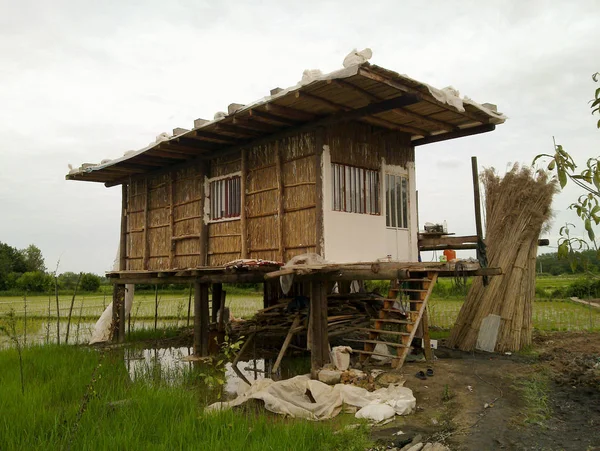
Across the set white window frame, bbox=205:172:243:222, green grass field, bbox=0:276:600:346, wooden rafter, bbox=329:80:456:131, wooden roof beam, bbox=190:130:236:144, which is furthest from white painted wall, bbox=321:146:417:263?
wooden roof beam, bbox=190:130:236:144

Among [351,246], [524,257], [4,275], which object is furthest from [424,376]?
[4,275]

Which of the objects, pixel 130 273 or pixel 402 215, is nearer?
pixel 402 215

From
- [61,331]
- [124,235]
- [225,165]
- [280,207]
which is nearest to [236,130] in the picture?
[225,165]

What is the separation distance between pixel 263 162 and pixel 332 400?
4061 millimetres

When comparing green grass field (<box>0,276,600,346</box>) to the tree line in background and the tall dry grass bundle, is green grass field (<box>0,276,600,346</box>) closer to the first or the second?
the tall dry grass bundle

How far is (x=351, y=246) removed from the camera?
7.53 meters

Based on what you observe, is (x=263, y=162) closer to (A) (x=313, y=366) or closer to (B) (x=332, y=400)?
(A) (x=313, y=366)

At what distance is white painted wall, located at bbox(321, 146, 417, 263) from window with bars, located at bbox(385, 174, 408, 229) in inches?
3.4

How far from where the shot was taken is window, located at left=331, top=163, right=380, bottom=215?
295 inches

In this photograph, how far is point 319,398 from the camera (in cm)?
563

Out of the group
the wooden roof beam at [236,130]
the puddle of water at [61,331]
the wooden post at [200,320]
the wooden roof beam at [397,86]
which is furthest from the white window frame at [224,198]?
the puddle of water at [61,331]

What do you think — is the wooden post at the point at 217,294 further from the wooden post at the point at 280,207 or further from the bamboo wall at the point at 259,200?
the wooden post at the point at 280,207

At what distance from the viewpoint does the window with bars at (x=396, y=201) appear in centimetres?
835

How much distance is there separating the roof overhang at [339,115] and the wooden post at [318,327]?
2340mm
